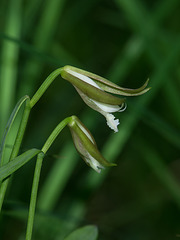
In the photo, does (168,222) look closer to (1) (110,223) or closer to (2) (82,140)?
(1) (110,223)

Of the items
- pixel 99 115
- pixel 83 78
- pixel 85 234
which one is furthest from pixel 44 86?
pixel 99 115

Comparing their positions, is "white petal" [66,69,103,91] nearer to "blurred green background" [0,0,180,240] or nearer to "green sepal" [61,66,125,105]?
"green sepal" [61,66,125,105]

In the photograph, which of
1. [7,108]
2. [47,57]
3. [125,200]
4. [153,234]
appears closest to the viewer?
[47,57]

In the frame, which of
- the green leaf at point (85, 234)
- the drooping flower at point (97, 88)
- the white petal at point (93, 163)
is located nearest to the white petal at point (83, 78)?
the drooping flower at point (97, 88)

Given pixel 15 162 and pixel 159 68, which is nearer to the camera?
pixel 15 162

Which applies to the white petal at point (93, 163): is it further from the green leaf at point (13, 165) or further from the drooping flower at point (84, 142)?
the green leaf at point (13, 165)

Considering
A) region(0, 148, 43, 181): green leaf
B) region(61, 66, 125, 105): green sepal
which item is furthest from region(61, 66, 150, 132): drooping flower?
region(0, 148, 43, 181): green leaf

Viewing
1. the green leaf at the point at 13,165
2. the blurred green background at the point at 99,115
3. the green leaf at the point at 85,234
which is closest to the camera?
the green leaf at the point at 13,165

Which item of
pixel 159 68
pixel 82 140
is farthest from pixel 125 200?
pixel 82 140
